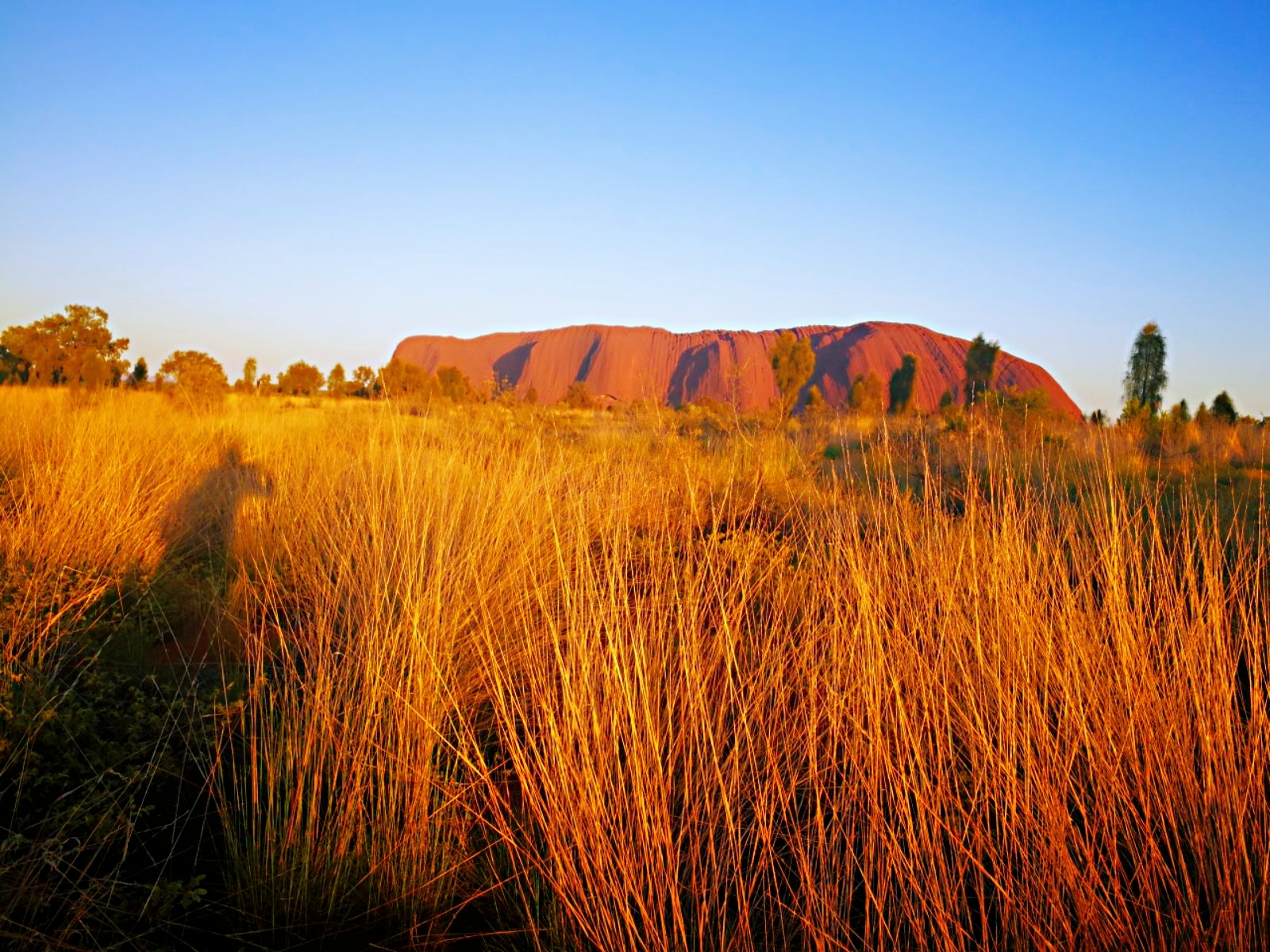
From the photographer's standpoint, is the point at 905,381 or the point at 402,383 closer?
the point at 402,383

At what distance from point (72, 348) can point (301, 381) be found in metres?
5.13

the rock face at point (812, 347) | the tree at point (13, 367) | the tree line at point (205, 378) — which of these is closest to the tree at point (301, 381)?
the tree line at point (205, 378)

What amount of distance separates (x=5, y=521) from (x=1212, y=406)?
20697mm

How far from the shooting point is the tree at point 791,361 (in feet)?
106

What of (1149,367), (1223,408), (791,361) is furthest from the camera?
(791,361)

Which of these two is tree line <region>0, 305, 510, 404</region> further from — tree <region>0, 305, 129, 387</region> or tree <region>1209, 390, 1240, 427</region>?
tree <region>1209, 390, 1240, 427</region>

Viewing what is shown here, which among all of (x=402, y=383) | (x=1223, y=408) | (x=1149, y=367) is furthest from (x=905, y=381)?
(x=402, y=383)

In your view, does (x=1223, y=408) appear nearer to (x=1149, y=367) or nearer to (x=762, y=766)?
(x=1149, y=367)

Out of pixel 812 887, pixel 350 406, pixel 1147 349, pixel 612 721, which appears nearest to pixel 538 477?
pixel 612 721

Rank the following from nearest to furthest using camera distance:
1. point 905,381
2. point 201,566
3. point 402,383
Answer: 1. point 201,566
2. point 402,383
3. point 905,381

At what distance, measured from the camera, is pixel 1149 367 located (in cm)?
2116

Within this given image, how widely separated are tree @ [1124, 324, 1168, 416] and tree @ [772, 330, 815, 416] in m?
12.9

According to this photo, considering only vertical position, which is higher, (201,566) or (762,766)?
(201,566)

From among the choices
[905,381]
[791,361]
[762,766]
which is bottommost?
[762,766]
